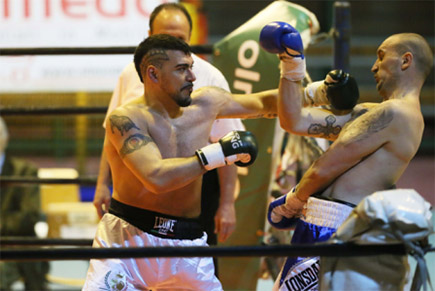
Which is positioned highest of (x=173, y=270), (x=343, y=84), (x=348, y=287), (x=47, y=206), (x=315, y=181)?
(x=343, y=84)

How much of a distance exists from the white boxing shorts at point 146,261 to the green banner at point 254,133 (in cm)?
106

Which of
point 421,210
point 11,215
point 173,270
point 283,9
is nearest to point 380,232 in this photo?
point 421,210

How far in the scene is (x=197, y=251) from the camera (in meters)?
1.89

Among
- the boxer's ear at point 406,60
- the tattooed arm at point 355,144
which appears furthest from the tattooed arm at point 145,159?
the boxer's ear at point 406,60

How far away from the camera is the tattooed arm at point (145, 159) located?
2.42 metres

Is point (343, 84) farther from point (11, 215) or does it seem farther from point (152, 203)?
point (11, 215)

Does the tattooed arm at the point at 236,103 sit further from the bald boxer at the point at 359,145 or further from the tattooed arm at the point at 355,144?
the tattooed arm at the point at 355,144

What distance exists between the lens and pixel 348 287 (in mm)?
2135

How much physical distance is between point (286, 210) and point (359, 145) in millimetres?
438

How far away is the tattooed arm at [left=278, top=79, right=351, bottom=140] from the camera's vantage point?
259cm

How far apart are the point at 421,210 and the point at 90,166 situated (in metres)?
8.70

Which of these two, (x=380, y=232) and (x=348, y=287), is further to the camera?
(x=348, y=287)

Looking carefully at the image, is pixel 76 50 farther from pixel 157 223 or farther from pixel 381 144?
pixel 381 144

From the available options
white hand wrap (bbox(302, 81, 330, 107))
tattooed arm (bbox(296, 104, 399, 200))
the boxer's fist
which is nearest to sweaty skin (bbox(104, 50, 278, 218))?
white hand wrap (bbox(302, 81, 330, 107))
